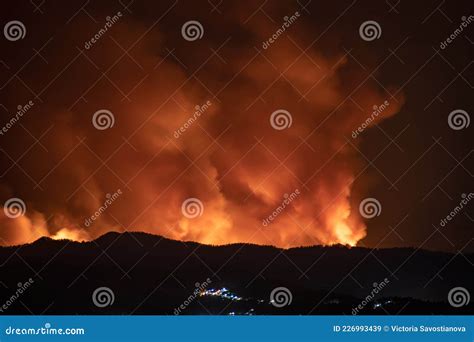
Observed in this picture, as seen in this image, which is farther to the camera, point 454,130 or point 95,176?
point 95,176

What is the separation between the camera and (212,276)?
10.3 metres

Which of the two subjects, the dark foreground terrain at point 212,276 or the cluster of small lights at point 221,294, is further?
the cluster of small lights at point 221,294

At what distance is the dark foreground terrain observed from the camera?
31.0ft

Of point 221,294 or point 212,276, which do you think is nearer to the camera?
point 221,294

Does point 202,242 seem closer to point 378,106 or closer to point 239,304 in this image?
A: point 239,304

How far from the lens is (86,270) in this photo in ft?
33.1

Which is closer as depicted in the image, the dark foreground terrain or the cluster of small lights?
the dark foreground terrain

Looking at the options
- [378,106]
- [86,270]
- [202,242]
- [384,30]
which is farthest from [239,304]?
[384,30]

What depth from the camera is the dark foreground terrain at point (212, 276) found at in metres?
9.44
